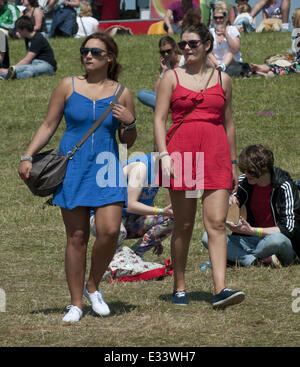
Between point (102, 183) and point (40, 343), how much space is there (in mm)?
1141

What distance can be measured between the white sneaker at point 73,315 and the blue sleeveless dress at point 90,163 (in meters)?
0.68

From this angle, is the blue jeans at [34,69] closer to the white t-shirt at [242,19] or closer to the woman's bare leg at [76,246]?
the white t-shirt at [242,19]

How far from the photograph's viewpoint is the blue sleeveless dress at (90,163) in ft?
19.0

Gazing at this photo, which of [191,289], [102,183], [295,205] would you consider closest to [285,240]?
[295,205]

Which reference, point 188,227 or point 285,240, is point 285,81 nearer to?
point 285,240

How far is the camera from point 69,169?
584cm

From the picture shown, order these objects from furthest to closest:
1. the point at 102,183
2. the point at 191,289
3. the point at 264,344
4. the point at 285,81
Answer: the point at 285,81, the point at 191,289, the point at 102,183, the point at 264,344

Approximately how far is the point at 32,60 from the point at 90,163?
11931 millimetres

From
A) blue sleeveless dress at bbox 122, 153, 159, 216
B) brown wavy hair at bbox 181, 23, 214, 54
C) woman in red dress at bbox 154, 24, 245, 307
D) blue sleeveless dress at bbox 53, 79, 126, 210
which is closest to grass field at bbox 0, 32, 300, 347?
woman in red dress at bbox 154, 24, 245, 307

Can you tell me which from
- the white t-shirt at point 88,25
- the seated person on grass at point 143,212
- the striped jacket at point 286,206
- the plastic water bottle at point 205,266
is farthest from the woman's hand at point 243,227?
the white t-shirt at point 88,25

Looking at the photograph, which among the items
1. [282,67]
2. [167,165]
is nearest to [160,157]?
[167,165]

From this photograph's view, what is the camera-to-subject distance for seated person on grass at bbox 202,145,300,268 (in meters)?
7.57

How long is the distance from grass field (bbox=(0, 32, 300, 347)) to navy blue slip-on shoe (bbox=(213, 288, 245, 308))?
68mm

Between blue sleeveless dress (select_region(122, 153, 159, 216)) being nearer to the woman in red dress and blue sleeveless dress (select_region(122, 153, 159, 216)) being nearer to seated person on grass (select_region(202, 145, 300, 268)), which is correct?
seated person on grass (select_region(202, 145, 300, 268))
